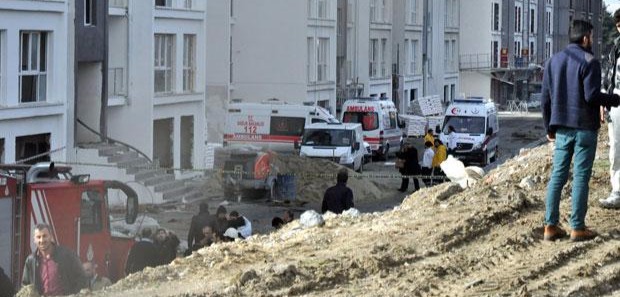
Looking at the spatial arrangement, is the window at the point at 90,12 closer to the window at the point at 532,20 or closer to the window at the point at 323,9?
the window at the point at 323,9

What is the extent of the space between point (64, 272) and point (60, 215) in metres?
5.51

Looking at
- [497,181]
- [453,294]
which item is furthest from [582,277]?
[497,181]

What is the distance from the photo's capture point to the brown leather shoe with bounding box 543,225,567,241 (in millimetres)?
11797

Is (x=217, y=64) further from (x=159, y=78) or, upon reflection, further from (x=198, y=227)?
(x=198, y=227)

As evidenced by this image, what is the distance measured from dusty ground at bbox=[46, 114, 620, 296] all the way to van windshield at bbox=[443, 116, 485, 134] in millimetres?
41574

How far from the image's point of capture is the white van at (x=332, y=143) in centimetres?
4794

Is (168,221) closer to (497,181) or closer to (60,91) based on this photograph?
(60,91)

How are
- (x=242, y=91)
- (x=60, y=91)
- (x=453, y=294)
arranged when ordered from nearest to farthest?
(x=453, y=294), (x=60, y=91), (x=242, y=91)

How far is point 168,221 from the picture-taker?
33.9m

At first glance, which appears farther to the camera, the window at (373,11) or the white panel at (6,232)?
the window at (373,11)

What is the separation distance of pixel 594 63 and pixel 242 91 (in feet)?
169

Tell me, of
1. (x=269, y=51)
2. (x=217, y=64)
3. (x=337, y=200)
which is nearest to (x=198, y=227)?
(x=337, y=200)

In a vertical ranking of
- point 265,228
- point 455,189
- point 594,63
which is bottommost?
point 265,228

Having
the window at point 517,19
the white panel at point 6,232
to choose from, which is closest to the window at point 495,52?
the window at point 517,19
